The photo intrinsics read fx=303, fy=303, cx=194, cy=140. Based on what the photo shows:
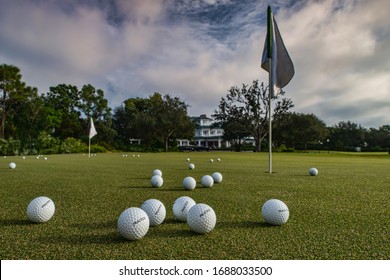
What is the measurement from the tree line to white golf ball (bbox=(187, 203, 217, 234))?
1715 inches

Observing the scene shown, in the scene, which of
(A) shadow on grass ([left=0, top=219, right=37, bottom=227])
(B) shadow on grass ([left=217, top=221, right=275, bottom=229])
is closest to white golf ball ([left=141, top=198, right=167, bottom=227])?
(B) shadow on grass ([left=217, top=221, right=275, bottom=229])

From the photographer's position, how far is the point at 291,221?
4.70 metres

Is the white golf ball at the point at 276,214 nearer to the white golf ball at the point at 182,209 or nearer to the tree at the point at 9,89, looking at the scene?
the white golf ball at the point at 182,209

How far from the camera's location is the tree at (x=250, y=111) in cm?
6006

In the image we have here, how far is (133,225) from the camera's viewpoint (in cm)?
368

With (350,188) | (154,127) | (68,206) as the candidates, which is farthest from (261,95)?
(68,206)

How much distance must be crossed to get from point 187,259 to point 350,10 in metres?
17.1

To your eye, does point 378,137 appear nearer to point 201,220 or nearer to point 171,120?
point 171,120

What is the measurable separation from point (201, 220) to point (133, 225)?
0.86 meters

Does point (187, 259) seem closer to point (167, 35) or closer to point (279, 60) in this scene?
point (279, 60)

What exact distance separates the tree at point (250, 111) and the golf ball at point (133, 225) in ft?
183

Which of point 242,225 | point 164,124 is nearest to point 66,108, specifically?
point 164,124

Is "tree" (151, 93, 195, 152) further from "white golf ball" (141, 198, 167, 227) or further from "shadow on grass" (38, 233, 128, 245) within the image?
"shadow on grass" (38, 233, 128, 245)

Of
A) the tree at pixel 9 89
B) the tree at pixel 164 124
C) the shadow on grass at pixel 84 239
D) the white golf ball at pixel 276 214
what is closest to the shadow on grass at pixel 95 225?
the shadow on grass at pixel 84 239
